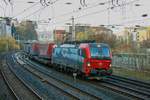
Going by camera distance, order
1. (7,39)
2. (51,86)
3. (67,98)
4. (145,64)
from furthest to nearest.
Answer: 1. (7,39)
2. (145,64)
3. (51,86)
4. (67,98)

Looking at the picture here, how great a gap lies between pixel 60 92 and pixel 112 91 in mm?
2952

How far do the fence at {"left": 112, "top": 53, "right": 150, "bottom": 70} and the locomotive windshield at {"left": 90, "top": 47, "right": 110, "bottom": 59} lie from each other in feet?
25.3

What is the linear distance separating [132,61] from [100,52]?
10957mm

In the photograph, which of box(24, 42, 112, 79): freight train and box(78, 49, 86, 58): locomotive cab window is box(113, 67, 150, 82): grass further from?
box(78, 49, 86, 58): locomotive cab window

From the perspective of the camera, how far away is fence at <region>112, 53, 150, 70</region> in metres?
35.5

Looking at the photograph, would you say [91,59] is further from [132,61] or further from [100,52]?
[132,61]

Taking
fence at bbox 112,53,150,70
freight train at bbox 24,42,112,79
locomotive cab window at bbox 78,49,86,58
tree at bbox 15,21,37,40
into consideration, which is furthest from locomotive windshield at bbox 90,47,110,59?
tree at bbox 15,21,37,40

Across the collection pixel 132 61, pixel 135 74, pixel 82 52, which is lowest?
pixel 135 74

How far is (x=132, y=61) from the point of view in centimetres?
3825

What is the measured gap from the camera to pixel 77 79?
30.0 m

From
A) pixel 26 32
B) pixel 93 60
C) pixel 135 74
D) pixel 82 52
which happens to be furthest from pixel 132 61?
pixel 26 32

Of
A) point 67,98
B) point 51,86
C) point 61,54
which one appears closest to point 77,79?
point 51,86

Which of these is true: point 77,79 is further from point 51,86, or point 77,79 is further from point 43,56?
point 43,56

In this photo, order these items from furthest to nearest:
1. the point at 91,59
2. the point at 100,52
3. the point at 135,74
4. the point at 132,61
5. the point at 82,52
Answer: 1. the point at 132,61
2. the point at 135,74
3. the point at 82,52
4. the point at 100,52
5. the point at 91,59
